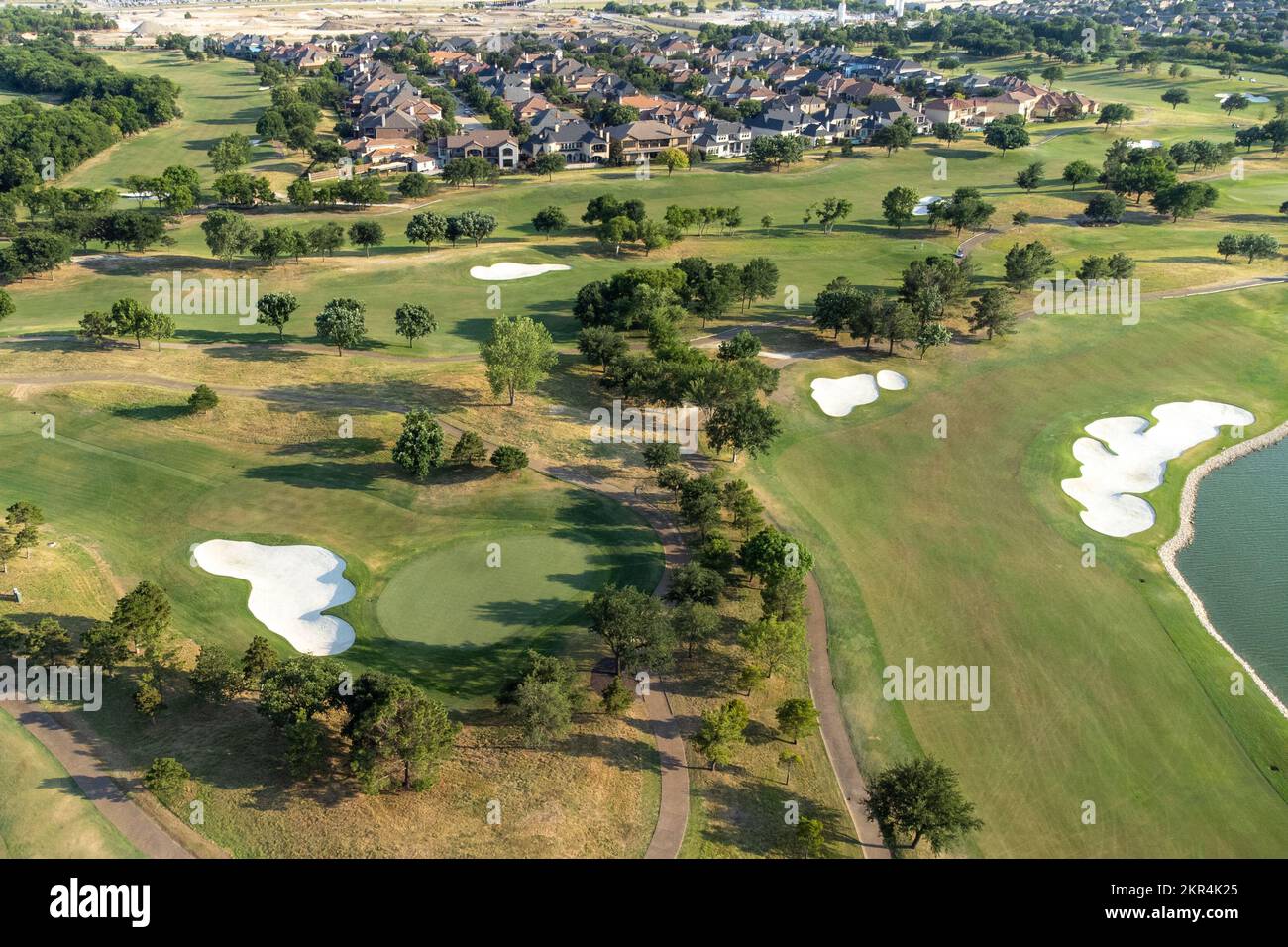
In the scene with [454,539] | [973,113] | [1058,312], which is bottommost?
[454,539]

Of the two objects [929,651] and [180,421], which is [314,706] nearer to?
[929,651]

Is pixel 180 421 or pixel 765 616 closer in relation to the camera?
pixel 765 616

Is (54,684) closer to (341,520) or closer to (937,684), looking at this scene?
(341,520)

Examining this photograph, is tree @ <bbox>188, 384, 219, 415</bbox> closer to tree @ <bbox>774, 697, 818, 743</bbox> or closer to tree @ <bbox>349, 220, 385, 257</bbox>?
tree @ <bbox>349, 220, 385, 257</bbox>

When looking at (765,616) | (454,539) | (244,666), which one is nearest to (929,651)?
(765,616)

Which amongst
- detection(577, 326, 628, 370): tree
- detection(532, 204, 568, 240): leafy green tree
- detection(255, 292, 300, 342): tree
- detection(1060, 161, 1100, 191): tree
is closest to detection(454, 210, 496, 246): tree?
detection(532, 204, 568, 240): leafy green tree
